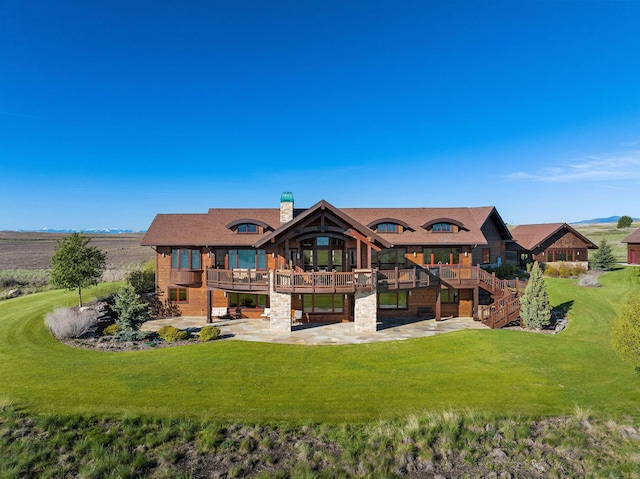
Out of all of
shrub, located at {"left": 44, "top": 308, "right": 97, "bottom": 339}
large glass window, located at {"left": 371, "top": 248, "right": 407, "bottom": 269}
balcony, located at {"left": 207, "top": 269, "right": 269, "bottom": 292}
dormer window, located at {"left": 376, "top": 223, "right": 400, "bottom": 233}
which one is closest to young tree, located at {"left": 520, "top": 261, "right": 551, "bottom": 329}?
large glass window, located at {"left": 371, "top": 248, "right": 407, "bottom": 269}

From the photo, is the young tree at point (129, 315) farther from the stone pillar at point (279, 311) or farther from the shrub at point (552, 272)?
the shrub at point (552, 272)

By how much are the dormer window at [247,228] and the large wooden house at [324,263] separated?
7cm

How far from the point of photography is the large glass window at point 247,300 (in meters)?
22.5

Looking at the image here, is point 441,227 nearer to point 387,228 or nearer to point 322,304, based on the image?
point 387,228

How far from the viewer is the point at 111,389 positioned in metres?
11.0

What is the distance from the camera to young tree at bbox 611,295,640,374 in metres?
9.51

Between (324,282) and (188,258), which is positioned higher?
(188,258)

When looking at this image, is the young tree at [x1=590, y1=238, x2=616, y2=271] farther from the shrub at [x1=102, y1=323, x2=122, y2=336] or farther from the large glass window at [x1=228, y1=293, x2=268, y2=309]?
the shrub at [x1=102, y1=323, x2=122, y2=336]

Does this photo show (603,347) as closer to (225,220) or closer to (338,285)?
(338,285)

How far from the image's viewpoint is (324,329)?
756 inches

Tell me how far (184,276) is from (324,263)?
893cm

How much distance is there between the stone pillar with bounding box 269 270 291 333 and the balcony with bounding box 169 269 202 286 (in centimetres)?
637

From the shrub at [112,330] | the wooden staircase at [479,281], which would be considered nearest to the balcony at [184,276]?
the shrub at [112,330]

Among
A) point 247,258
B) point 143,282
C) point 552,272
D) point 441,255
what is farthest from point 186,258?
point 552,272
